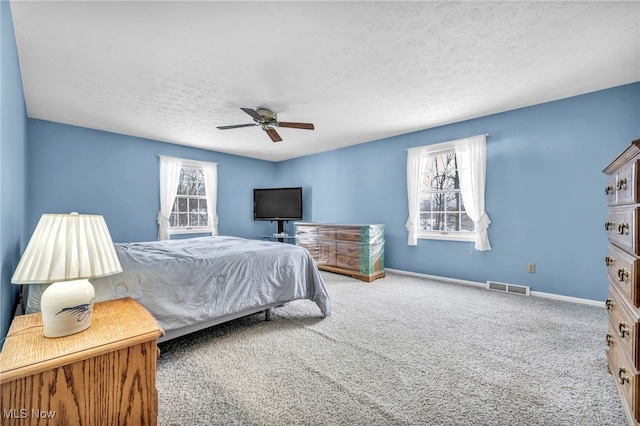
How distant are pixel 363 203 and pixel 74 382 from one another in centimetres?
461

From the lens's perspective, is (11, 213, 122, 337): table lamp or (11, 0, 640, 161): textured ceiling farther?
(11, 0, 640, 161): textured ceiling

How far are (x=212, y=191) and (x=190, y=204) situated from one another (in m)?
0.48

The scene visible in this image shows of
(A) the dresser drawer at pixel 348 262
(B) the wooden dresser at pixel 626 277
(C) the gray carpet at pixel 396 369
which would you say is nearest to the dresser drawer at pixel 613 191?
(B) the wooden dresser at pixel 626 277

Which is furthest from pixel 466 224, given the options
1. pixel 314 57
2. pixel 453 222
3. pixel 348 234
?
pixel 314 57

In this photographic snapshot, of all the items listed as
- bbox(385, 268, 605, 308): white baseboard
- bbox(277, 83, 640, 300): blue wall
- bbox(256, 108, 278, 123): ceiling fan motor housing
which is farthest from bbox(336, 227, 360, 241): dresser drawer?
bbox(256, 108, 278, 123): ceiling fan motor housing

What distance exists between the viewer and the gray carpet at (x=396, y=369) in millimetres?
1437

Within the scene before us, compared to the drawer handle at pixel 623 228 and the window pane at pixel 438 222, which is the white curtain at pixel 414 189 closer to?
the window pane at pixel 438 222

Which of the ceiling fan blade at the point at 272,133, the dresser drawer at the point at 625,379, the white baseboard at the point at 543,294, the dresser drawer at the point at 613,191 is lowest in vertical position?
the white baseboard at the point at 543,294

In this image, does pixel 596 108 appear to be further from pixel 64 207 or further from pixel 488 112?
pixel 64 207

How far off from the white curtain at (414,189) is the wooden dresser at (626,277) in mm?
2670

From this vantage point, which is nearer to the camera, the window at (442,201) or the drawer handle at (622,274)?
the drawer handle at (622,274)

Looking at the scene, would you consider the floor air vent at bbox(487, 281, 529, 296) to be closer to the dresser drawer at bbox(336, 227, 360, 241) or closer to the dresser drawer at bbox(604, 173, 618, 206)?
the dresser drawer at bbox(336, 227, 360, 241)

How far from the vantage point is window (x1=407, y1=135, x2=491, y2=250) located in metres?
3.76

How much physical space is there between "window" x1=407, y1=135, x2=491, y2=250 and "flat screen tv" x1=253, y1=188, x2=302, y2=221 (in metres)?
2.36
